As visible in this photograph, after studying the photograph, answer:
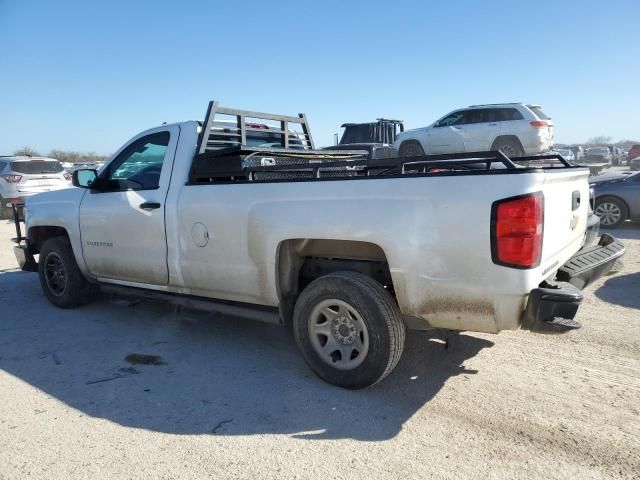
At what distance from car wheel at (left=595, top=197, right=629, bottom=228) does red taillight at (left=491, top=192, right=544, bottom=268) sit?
27.6 feet

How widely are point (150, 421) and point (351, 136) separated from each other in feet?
49.8

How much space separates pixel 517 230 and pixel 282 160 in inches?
99.7

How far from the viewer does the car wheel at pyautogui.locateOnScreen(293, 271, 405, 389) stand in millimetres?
3207

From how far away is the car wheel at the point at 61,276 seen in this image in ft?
17.7

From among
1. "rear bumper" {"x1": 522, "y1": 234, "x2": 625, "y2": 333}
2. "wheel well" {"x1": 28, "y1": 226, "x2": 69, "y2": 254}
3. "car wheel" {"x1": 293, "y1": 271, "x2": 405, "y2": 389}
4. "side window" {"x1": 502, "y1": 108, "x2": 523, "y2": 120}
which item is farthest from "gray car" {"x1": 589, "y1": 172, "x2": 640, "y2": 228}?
"wheel well" {"x1": 28, "y1": 226, "x2": 69, "y2": 254}

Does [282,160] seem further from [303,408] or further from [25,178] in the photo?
[25,178]

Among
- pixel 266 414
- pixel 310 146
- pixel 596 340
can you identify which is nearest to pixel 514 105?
pixel 310 146

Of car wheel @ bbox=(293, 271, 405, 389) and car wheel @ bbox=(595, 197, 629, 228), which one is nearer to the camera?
car wheel @ bbox=(293, 271, 405, 389)

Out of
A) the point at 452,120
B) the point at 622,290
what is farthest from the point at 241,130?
the point at 452,120

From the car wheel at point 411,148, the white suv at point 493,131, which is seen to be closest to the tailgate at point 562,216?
the white suv at point 493,131

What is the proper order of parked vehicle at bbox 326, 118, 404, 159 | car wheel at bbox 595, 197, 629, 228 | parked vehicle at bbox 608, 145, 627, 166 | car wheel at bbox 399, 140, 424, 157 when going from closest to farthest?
car wheel at bbox 595, 197, 629, 228 < car wheel at bbox 399, 140, 424, 157 < parked vehicle at bbox 326, 118, 404, 159 < parked vehicle at bbox 608, 145, 627, 166

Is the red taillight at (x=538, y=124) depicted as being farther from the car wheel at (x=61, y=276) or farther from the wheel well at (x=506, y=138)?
the car wheel at (x=61, y=276)

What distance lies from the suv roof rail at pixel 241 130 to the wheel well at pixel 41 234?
225 cm

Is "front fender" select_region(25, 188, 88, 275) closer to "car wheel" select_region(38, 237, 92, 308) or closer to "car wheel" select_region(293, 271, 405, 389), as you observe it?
"car wheel" select_region(38, 237, 92, 308)
